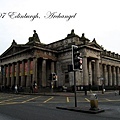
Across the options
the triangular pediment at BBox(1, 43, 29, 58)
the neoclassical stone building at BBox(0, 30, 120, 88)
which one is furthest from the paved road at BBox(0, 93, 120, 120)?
the triangular pediment at BBox(1, 43, 29, 58)

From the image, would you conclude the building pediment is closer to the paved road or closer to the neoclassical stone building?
the neoclassical stone building

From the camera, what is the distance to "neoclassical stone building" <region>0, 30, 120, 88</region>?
51.9 m

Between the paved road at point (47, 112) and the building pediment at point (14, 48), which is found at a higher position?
the building pediment at point (14, 48)

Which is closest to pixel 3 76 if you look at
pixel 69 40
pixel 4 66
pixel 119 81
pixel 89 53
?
pixel 4 66

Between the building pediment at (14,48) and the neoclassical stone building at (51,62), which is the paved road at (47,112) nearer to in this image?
the neoclassical stone building at (51,62)

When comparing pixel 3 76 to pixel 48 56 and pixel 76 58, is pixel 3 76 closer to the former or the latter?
pixel 48 56

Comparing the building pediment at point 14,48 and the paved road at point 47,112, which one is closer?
the paved road at point 47,112

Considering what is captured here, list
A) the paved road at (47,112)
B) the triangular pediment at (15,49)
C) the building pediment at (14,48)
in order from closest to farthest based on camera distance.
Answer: the paved road at (47,112) → the triangular pediment at (15,49) → the building pediment at (14,48)

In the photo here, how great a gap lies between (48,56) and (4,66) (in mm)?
19100

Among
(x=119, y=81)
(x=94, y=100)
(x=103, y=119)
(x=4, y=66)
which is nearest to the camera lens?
(x=103, y=119)

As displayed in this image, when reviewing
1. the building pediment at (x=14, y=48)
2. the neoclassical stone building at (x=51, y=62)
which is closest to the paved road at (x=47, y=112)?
the neoclassical stone building at (x=51, y=62)

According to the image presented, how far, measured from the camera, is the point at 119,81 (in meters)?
76.4

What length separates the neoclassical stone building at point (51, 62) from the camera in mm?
51875

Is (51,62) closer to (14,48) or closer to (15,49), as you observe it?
(15,49)
